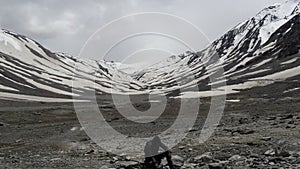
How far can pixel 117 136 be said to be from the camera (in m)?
49.3

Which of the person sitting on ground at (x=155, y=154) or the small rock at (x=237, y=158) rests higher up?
the person sitting on ground at (x=155, y=154)

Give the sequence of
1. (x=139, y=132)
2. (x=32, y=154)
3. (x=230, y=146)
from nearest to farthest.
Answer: (x=230, y=146) < (x=32, y=154) < (x=139, y=132)

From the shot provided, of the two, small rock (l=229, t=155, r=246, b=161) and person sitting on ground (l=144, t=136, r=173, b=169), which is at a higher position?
person sitting on ground (l=144, t=136, r=173, b=169)

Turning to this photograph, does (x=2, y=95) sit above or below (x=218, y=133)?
above

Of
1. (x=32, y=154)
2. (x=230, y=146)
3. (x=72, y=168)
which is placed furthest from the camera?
(x=32, y=154)

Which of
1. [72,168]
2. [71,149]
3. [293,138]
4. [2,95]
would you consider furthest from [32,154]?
[2,95]

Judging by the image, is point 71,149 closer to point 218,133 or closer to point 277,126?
point 218,133

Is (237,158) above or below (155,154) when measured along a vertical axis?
below

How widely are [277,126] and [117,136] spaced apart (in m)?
16.6

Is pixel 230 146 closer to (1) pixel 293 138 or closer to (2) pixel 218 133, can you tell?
(1) pixel 293 138

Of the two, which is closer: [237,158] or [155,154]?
[155,154]

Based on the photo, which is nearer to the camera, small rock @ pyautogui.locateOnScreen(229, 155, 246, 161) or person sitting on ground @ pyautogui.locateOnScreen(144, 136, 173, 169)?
person sitting on ground @ pyautogui.locateOnScreen(144, 136, 173, 169)

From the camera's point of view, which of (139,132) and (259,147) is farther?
(139,132)

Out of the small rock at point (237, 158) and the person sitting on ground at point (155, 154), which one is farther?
the small rock at point (237, 158)
